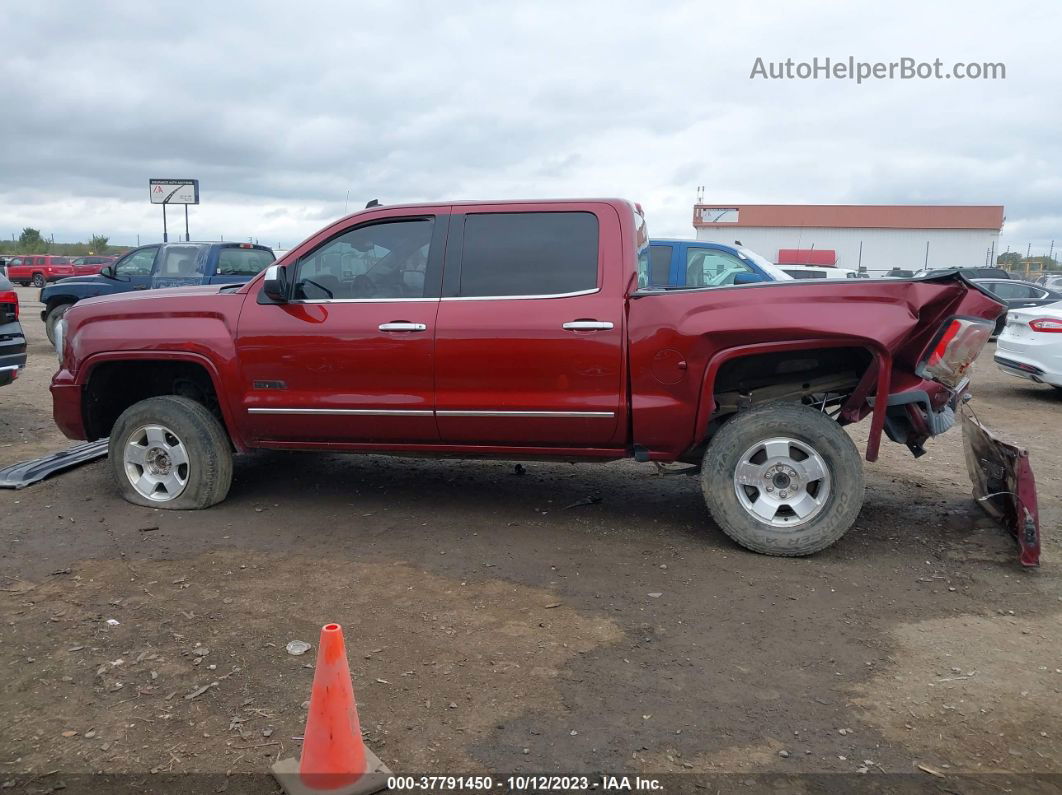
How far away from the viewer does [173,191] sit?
80.9 ft

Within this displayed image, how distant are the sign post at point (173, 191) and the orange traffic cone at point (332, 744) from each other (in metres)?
24.3

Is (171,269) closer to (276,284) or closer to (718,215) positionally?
(276,284)

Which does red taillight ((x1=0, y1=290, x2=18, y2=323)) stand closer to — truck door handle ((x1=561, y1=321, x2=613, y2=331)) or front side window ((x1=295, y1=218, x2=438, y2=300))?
front side window ((x1=295, y1=218, x2=438, y2=300))

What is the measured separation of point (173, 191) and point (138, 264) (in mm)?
12063

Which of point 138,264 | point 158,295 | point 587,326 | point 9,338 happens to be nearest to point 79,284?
point 138,264

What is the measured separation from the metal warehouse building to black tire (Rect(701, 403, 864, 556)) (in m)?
42.5

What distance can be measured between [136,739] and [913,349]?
4.20m

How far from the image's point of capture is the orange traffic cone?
8.80 ft

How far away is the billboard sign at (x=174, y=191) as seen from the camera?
24531 mm

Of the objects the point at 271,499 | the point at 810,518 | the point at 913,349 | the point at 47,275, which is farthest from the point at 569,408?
the point at 47,275

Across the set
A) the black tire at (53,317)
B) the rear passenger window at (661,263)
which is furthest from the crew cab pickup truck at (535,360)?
the black tire at (53,317)

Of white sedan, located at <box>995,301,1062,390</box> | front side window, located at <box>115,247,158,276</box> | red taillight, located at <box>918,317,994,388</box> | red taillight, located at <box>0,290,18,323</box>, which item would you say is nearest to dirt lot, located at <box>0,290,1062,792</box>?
red taillight, located at <box>918,317,994,388</box>

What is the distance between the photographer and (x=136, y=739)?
3.01 metres

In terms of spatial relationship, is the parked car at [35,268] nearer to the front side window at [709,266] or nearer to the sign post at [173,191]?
the sign post at [173,191]
